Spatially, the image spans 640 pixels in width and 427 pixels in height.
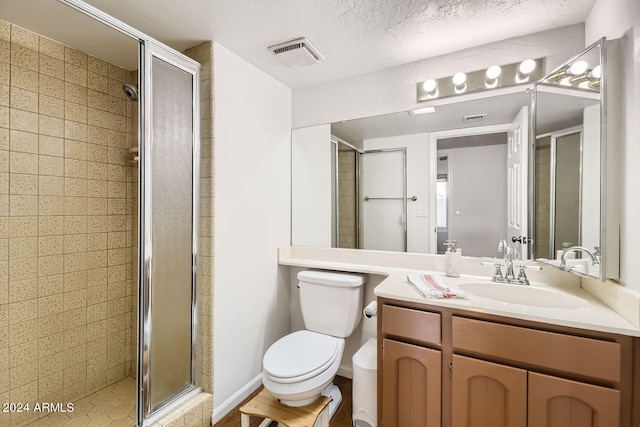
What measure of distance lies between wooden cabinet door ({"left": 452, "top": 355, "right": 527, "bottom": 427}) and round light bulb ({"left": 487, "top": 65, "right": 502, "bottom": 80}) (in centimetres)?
159

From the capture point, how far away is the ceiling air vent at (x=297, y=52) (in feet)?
5.63

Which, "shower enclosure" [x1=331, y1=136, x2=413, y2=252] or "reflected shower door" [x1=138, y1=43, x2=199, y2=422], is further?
"shower enclosure" [x1=331, y1=136, x2=413, y2=252]

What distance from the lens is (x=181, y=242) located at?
163 centimetres

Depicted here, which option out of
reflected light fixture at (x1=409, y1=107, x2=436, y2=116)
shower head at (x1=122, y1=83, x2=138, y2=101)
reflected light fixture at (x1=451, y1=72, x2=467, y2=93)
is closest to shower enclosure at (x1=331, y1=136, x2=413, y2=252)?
reflected light fixture at (x1=409, y1=107, x2=436, y2=116)

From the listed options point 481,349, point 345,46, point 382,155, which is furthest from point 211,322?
point 345,46

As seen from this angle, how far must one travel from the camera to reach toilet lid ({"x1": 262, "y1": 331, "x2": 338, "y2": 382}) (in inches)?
59.0

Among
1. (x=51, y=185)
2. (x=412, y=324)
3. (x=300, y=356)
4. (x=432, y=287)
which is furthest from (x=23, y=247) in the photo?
(x=432, y=287)

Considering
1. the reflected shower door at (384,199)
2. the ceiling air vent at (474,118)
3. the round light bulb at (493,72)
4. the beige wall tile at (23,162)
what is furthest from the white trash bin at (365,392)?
the beige wall tile at (23,162)

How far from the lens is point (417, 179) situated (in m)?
2.03

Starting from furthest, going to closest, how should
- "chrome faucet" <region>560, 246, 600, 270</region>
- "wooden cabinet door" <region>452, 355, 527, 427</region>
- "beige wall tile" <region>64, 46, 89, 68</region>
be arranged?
"beige wall tile" <region>64, 46, 89, 68</region>, "chrome faucet" <region>560, 246, 600, 270</region>, "wooden cabinet door" <region>452, 355, 527, 427</region>

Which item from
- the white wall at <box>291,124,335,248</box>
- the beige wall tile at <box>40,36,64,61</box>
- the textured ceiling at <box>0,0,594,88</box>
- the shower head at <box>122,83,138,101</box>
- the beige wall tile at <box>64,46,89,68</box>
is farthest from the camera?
the white wall at <box>291,124,335,248</box>

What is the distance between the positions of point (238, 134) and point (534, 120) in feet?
5.84

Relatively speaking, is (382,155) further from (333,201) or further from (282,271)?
(282,271)

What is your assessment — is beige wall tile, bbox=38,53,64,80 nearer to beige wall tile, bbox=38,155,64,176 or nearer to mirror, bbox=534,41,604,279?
beige wall tile, bbox=38,155,64,176
